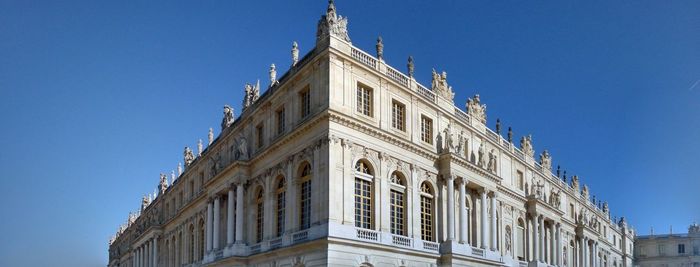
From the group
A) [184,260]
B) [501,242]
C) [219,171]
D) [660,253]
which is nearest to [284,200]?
[219,171]

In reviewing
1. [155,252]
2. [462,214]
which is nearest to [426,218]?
[462,214]

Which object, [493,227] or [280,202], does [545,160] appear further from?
[280,202]

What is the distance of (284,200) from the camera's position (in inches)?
1384

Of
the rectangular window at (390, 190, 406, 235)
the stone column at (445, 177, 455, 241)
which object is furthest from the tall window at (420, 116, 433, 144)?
the rectangular window at (390, 190, 406, 235)

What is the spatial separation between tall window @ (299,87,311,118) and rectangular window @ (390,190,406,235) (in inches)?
247

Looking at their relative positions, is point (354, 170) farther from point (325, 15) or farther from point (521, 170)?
point (521, 170)

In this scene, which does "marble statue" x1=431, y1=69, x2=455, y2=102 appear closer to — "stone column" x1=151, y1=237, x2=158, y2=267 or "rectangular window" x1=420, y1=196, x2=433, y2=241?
"rectangular window" x1=420, y1=196, x2=433, y2=241

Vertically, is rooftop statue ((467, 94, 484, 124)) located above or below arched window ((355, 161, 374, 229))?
above

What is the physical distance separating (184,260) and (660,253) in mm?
75331

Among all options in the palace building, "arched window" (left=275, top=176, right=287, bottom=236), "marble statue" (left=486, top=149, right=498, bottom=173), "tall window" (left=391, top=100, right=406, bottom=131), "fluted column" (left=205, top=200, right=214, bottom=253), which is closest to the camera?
the palace building

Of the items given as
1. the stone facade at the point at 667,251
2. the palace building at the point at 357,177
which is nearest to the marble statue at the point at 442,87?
the palace building at the point at 357,177

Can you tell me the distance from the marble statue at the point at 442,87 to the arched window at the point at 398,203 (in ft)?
26.1

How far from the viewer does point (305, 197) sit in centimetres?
3322

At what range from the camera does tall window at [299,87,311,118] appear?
3384 cm
